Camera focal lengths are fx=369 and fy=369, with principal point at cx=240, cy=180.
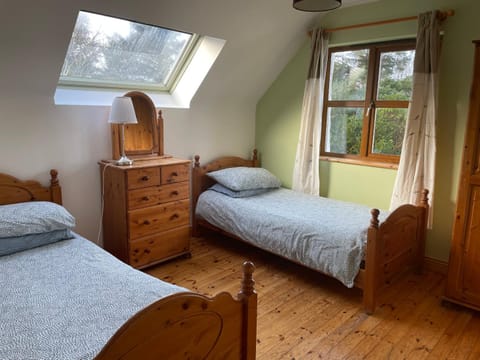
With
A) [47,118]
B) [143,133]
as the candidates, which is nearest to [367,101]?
[143,133]

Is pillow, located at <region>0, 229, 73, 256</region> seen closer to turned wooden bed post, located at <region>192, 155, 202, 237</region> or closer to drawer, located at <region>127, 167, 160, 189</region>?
drawer, located at <region>127, 167, 160, 189</region>

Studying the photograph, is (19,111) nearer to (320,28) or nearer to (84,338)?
(84,338)

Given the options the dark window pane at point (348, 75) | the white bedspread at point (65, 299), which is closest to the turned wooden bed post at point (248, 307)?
the white bedspread at point (65, 299)

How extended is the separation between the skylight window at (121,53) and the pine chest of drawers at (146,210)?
30.4 inches

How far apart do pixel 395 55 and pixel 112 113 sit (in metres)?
2.47

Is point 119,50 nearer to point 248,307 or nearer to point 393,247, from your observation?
point 248,307

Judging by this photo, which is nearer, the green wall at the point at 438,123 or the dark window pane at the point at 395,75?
the green wall at the point at 438,123

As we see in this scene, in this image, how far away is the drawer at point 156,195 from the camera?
112 inches

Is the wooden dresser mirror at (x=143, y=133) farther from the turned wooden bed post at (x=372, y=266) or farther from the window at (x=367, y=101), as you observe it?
the turned wooden bed post at (x=372, y=266)

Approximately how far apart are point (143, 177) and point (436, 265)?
8.30 feet

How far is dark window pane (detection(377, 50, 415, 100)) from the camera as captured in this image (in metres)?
3.20

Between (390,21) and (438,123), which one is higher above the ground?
(390,21)

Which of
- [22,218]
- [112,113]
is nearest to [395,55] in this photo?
[112,113]

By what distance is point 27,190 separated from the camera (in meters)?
2.62
